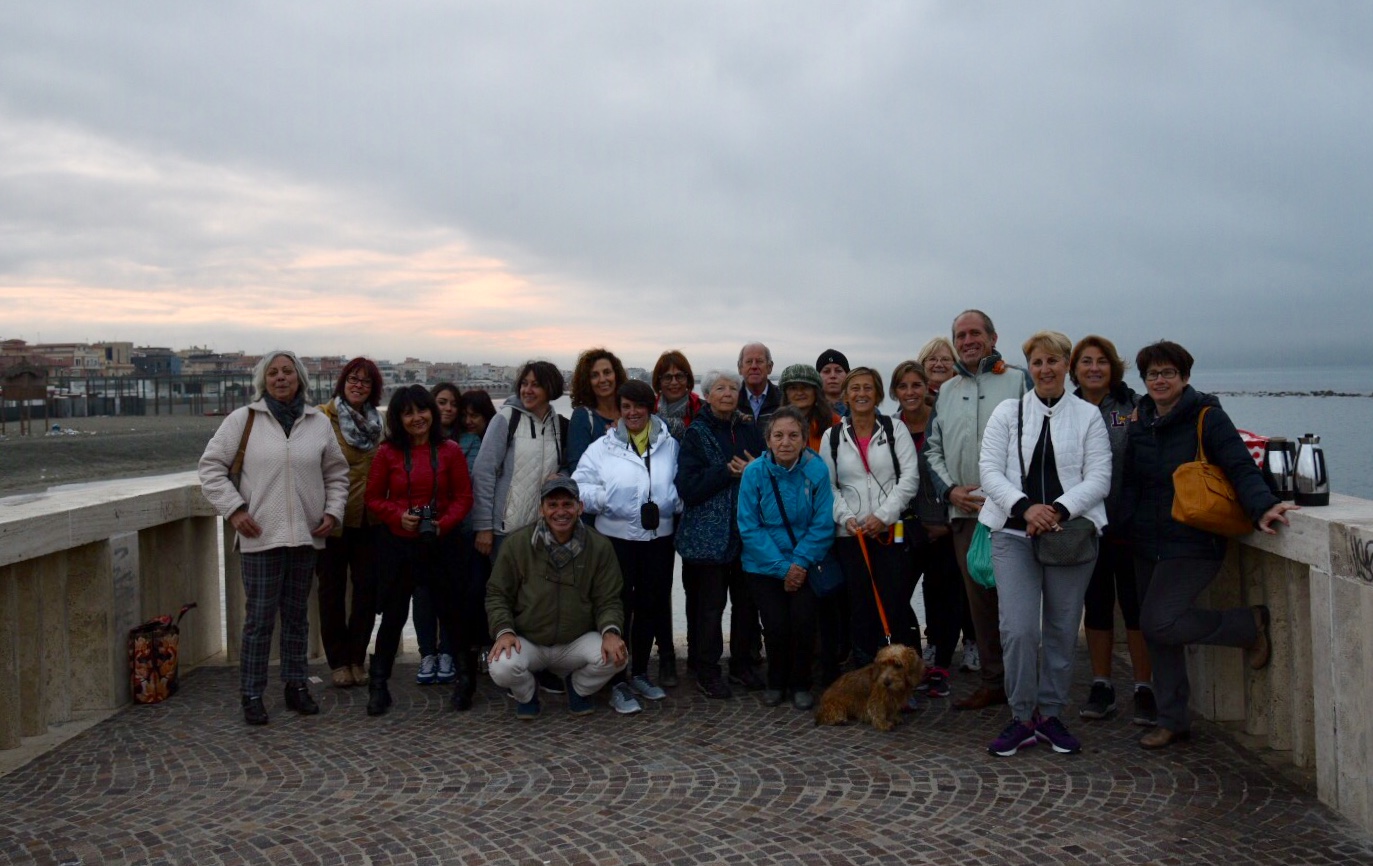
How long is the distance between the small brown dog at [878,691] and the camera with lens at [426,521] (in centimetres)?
248

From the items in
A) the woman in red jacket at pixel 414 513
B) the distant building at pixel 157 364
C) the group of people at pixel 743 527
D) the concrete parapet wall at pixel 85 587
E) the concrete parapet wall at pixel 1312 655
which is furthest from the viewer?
the distant building at pixel 157 364

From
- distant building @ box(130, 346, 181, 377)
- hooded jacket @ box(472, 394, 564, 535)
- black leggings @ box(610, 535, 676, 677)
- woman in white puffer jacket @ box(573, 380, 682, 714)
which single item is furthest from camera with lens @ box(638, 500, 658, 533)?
distant building @ box(130, 346, 181, 377)

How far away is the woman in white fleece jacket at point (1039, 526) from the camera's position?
4934 millimetres

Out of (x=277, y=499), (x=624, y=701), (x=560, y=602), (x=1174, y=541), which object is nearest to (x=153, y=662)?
(x=277, y=499)

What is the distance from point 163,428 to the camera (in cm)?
5666

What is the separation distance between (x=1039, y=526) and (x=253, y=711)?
442 centimetres

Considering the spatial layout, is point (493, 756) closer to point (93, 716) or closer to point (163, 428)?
point (93, 716)

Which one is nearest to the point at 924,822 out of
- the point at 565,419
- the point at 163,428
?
the point at 565,419

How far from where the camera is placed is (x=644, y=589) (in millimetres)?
6133

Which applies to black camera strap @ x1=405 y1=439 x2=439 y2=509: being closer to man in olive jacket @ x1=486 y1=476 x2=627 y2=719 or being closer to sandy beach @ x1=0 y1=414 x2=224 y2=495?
man in olive jacket @ x1=486 y1=476 x2=627 y2=719

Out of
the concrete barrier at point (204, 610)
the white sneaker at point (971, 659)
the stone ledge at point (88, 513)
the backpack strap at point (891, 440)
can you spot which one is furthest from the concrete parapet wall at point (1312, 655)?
the stone ledge at point (88, 513)

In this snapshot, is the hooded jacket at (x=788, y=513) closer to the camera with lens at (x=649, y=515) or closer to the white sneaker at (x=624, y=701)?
the camera with lens at (x=649, y=515)

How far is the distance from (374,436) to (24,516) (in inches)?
75.2

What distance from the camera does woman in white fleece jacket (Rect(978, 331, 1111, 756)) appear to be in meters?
4.93
